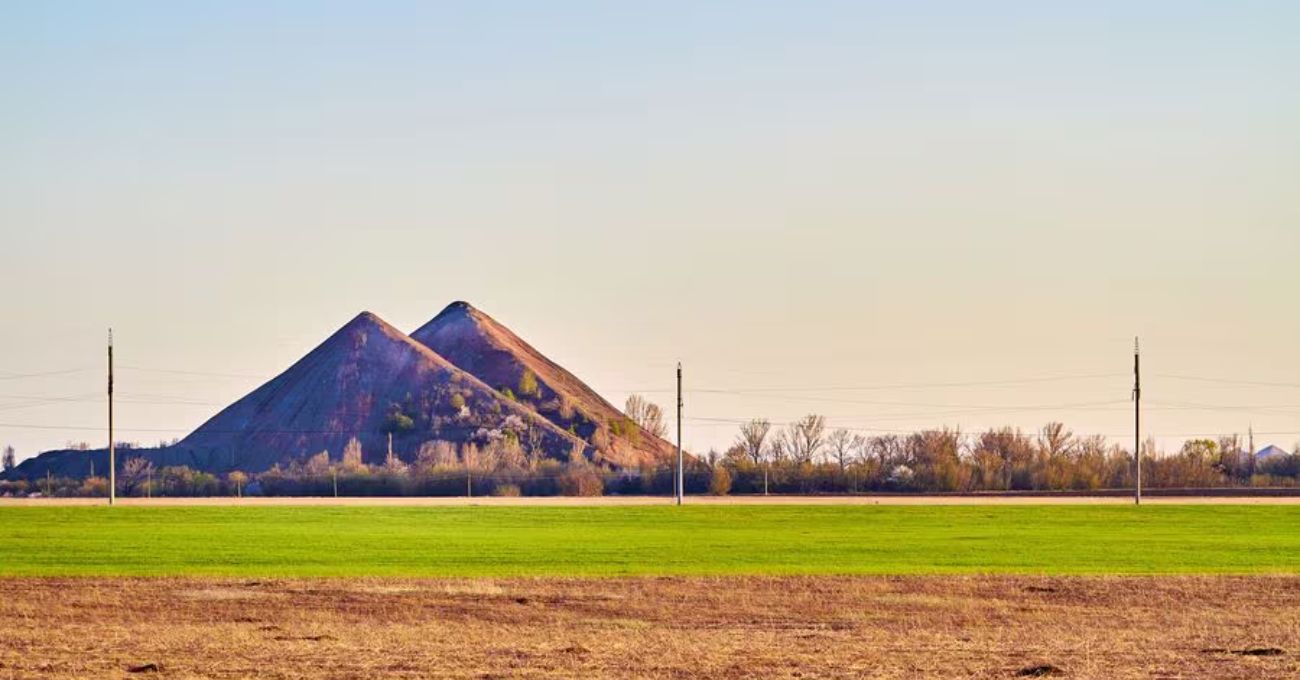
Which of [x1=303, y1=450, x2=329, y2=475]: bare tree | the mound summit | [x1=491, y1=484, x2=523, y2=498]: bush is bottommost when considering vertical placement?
[x1=491, y1=484, x2=523, y2=498]: bush

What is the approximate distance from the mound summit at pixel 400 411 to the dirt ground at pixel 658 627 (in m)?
75.9

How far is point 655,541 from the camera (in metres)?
45.3

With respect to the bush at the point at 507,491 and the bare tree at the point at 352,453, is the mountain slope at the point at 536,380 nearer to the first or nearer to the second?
the bare tree at the point at 352,453

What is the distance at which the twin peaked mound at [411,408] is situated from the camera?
113 meters

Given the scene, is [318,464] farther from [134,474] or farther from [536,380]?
[536,380]

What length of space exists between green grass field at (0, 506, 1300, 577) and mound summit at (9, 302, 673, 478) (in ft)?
161

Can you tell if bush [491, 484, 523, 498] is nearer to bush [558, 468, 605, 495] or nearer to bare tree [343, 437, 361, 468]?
bush [558, 468, 605, 495]

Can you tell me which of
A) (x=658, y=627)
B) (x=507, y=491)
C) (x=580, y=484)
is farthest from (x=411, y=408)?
(x=658, y=627)

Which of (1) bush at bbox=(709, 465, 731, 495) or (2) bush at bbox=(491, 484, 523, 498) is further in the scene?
(1) bush at bbox=(709, 465, 731, 495)

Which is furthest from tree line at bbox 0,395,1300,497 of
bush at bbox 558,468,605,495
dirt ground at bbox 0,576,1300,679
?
dirt ground at bbox 0,576,1300,679

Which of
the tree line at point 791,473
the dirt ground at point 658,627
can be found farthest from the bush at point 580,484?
the dirt ground at point 658,627

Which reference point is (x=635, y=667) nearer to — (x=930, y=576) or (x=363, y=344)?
(x=930, y=576)

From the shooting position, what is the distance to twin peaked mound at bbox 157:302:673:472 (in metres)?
113

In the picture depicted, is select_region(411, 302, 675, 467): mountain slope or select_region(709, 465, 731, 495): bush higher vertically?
select_region(411, 302, 675, 467): mountain slope
